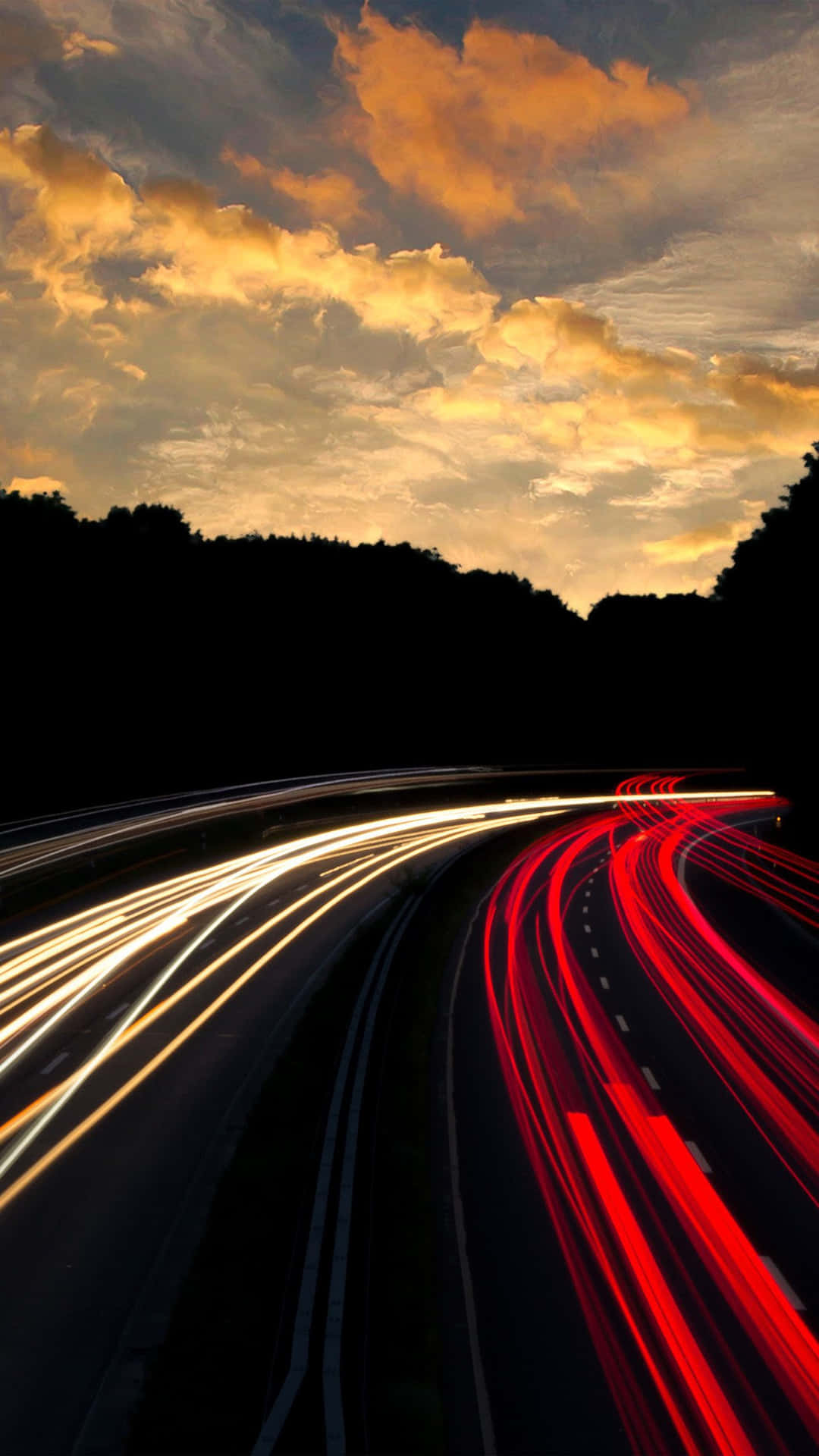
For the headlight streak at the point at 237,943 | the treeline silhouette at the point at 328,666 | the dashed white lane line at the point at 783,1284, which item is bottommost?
the dashed white lane line at the point at 783,1284

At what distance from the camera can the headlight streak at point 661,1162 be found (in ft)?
42.1

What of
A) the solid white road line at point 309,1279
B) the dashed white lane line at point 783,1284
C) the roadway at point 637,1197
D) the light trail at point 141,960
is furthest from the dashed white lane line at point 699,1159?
the light trail at point 141,960

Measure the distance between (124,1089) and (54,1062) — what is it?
6.65 feet

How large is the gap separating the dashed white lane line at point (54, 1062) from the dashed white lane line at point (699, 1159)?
457 inches

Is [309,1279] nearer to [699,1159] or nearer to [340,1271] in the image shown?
[340,1271]

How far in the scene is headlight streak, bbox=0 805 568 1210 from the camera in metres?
19.8

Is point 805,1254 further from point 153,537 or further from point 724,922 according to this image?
point 153,537

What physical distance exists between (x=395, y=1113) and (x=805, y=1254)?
27.5 feet

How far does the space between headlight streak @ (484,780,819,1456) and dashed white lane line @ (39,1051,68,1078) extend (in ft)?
28.6

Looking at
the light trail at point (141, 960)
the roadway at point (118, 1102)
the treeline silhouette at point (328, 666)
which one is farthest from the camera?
the treeline silhouette at point (328, 666)

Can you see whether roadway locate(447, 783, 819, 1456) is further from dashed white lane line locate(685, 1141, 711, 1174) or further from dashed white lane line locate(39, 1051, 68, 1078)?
dashed white lane line locate(39, 1051, 68, 1078)

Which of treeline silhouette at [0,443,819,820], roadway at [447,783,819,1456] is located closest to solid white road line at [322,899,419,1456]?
roadway at [447,783,819,1456]

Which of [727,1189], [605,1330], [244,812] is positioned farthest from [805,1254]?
[244,812]

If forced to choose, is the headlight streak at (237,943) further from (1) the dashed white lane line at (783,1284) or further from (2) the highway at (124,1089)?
(1) the dashed white lane line at (783,1284)
